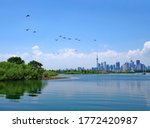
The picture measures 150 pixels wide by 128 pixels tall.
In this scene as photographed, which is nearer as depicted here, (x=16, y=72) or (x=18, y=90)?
(x=18, y=90)

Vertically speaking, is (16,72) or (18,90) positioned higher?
(16,72)

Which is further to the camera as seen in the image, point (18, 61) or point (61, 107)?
point (18, 61)

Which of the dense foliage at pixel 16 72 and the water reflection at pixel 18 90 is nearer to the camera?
the water reflection at pixel 18 90

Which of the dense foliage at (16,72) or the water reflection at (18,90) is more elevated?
the dense foliage at (16,72)

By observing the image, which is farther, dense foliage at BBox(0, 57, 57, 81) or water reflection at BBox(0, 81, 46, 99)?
dense foliage at BBox(0, 57, 57, 81)

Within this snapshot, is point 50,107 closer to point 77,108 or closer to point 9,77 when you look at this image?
point 77,108

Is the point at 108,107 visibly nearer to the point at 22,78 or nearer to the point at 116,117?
the point at 116,117

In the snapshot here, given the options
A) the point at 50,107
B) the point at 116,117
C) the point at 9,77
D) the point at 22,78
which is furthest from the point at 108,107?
the point at 22,78

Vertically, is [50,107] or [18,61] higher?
[18,61]

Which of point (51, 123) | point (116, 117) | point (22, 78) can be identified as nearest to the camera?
point (51, 123)

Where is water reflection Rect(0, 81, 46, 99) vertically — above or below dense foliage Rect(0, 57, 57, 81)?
below

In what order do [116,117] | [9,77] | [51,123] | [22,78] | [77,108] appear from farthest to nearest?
[22,78]
[9,77]
[77,108]
[116,117]
[51,123]
